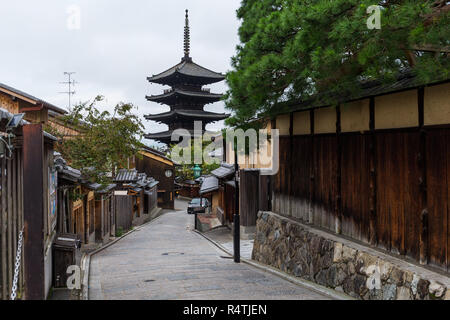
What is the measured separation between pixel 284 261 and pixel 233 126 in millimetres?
4381

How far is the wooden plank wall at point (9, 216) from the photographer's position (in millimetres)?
5113

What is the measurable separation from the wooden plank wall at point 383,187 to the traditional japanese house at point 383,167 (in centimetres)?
2

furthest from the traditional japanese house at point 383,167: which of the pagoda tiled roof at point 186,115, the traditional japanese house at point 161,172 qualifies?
the pagoda tiled roof at point 186,115

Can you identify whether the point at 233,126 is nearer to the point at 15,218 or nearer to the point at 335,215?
the point at 335,215

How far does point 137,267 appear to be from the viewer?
1273 cm

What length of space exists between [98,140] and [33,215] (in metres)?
14.0

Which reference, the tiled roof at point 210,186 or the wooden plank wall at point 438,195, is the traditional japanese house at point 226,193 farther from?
the wooden plank wall at point 438,195

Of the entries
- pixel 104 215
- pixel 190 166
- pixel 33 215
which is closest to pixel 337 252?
pixel 33 215

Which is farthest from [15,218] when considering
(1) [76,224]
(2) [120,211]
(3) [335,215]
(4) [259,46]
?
(2) [120,211]

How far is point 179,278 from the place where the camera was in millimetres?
10398

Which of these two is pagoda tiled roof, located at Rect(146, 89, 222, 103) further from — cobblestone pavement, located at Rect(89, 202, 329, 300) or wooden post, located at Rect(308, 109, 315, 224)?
wooden post, located at Rect(308, 109, 315, 224)

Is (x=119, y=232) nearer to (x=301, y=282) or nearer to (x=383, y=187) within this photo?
(x=301, y=282)

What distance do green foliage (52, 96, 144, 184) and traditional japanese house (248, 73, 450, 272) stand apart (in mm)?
9912

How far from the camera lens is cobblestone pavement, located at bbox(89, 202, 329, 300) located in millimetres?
8594
